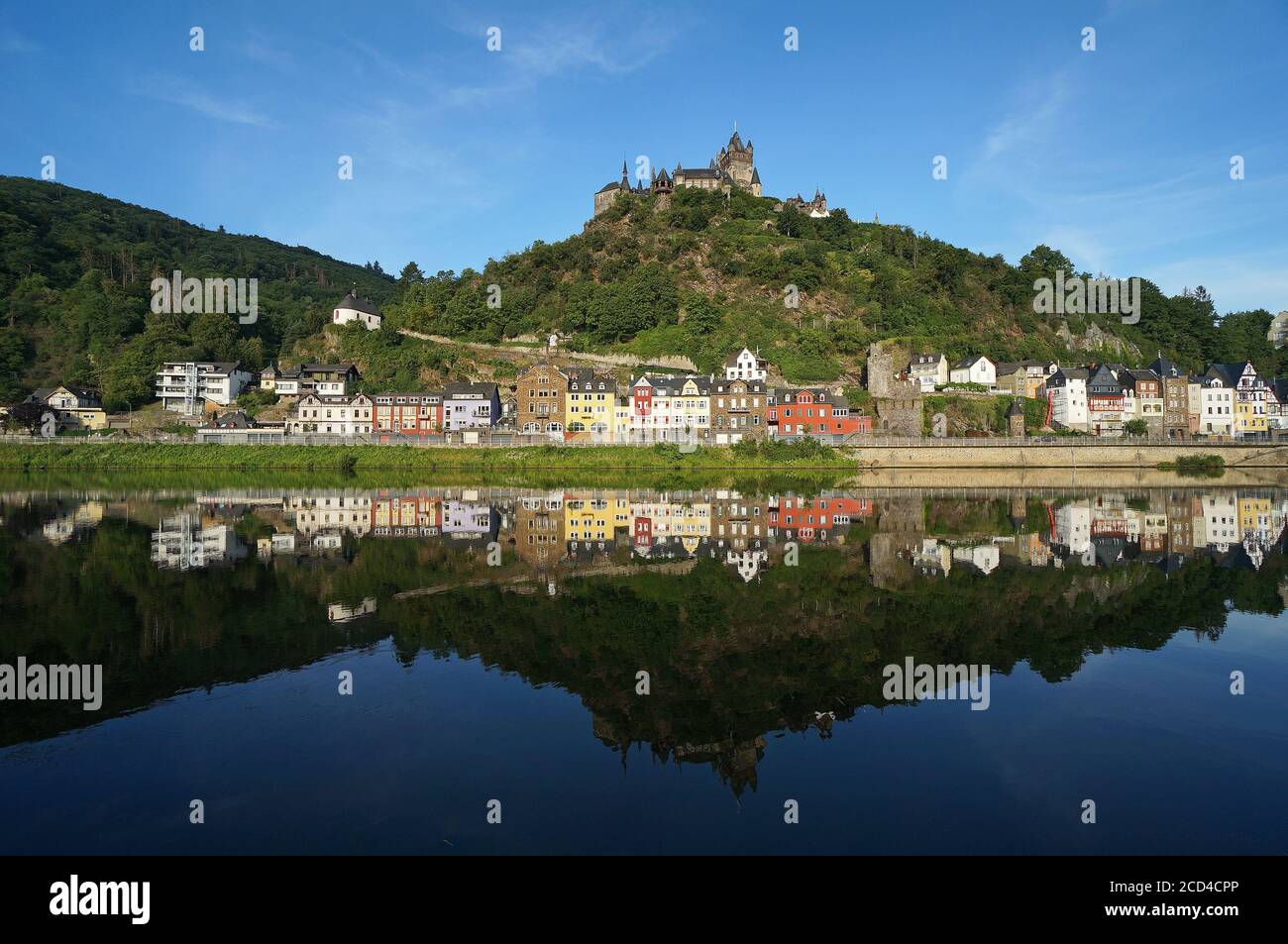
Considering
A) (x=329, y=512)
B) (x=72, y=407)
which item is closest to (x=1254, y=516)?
(x=329, y=512)

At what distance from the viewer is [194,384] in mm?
90000

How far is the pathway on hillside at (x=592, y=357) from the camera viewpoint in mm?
88375

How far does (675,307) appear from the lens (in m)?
99.5

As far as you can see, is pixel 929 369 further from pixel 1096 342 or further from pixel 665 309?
pixel 1096 342

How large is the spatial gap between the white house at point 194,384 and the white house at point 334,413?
15420 millimetres

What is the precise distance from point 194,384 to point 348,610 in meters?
84.9

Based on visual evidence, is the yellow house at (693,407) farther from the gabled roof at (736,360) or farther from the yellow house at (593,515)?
the yellow house at (593,515)

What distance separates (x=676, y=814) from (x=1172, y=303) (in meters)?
144

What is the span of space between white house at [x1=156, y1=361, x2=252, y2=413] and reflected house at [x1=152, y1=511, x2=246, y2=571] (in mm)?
61610

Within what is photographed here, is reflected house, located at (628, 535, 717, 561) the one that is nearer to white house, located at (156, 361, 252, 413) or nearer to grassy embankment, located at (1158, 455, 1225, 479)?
grassy embankment, located at (1158, 455, 1225, 479)

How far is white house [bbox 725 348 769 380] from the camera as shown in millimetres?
81625

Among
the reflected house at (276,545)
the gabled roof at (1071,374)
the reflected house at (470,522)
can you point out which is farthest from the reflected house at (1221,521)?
the reflected house at (276,545)
